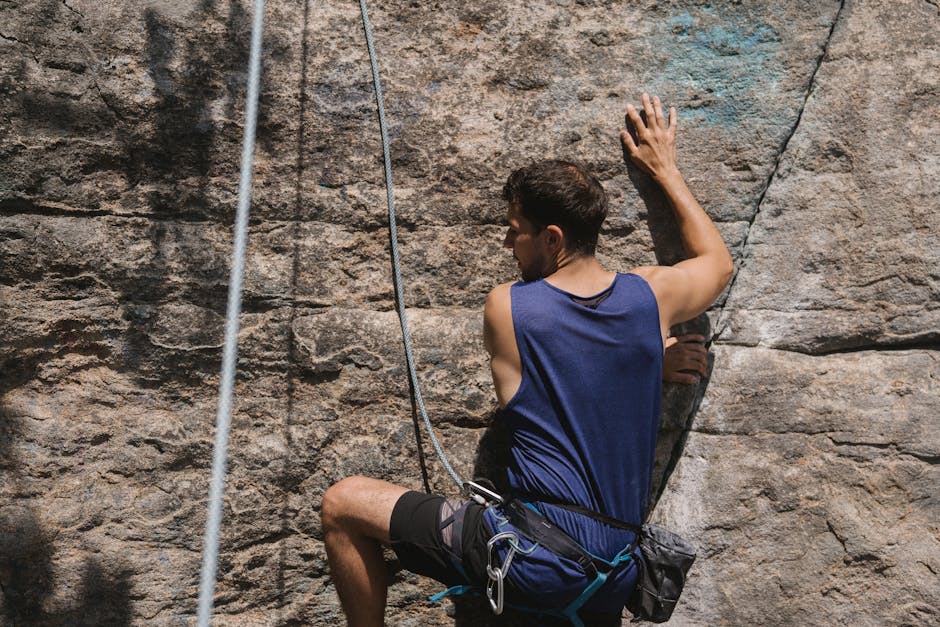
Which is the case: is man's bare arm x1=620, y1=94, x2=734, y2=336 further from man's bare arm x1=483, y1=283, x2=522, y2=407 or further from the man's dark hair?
man's bare arm x1=483, y1=283, x2=522, y2=407

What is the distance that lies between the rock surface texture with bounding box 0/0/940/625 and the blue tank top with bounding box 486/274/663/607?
0.45m

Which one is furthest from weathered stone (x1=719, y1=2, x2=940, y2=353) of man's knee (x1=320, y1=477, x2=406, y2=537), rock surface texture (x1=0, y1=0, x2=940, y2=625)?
man's knee (x1=320, y1=477, x2=406, y2=537)

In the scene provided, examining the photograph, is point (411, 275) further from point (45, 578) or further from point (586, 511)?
point (45, 578)

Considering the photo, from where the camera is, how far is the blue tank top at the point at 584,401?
89.0 inches

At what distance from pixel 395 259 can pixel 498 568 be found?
0.99 meters

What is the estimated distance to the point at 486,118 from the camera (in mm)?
2680

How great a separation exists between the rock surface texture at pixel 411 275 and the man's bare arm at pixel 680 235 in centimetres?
8

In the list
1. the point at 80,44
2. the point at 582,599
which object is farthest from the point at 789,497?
the point at 80,44

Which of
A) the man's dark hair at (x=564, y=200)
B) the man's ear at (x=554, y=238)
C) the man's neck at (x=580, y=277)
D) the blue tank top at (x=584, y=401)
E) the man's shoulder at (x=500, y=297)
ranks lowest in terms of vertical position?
the blue tank top at (x=584, y=401)

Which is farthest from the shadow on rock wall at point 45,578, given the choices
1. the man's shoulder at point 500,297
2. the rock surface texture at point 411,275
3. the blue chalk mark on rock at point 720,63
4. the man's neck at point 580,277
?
the blue chalk mark on rock at point 720,63

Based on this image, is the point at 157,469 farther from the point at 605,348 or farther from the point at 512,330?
the point at 605,348

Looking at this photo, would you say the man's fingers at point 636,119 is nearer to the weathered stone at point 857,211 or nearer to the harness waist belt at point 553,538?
the weathered stone at point 857,211

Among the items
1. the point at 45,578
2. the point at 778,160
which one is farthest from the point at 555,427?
the point at 45,578

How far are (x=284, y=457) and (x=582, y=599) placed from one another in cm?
102
